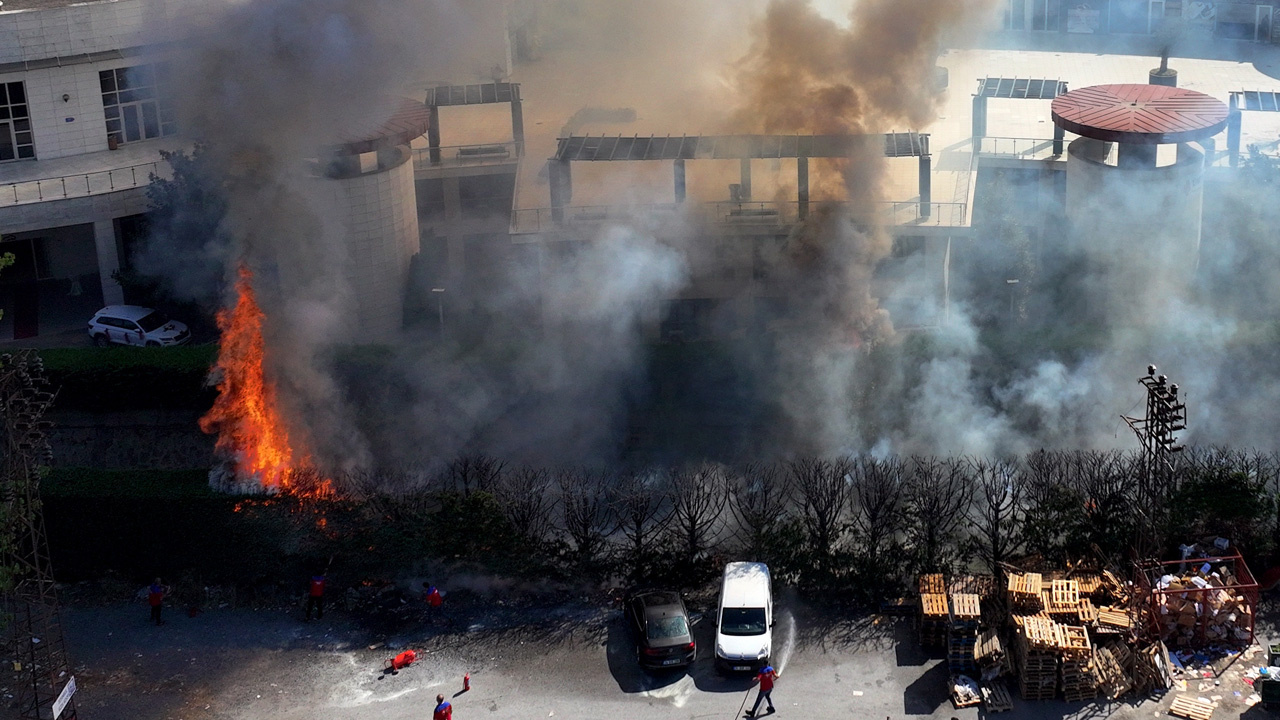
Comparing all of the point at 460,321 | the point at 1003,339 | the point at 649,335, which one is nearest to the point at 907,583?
the point at 1003,339

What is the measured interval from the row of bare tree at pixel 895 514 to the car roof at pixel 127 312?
381 inches

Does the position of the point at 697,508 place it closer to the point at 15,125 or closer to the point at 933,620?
the point at 933,620

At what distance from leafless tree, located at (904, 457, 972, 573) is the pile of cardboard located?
4.03 metres

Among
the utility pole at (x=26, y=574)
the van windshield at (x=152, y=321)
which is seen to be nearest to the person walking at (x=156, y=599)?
the utility pole at (x=26, y=574)

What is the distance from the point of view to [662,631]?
97.8ft

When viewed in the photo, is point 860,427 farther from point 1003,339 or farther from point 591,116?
point 591,116

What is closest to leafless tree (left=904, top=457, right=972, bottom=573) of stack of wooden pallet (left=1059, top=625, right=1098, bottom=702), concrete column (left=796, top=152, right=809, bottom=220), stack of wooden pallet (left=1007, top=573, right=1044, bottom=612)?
stack of wooden pallet (left=1007, top=573, right=1044, bottom=612)

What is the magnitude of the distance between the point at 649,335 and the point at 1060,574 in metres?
12.4

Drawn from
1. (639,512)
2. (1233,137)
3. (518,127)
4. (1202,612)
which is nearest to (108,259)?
(518,127)

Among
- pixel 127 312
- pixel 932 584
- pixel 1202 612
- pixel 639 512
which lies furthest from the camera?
pixel 127 312

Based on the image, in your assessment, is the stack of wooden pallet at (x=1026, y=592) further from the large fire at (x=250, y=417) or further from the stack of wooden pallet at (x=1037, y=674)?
the large fire at (x=250, y=417)

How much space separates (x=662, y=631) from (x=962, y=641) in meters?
5.35

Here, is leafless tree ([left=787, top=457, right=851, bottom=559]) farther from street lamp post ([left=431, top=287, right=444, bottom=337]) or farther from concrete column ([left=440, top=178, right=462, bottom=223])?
concrete column ([left=440, top=178, right=462, bottom=223])

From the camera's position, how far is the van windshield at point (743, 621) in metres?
29.9
